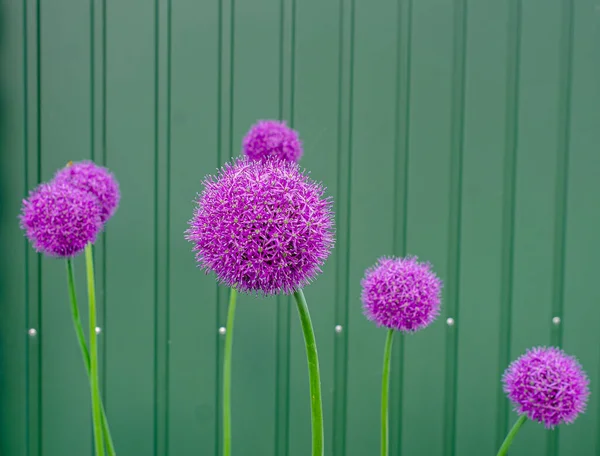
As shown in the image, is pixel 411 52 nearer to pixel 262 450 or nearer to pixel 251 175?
pixel 251 175

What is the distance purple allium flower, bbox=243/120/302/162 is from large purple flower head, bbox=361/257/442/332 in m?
0.33

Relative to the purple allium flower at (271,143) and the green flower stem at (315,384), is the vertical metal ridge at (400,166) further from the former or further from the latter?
the green flower stem at (315,384)

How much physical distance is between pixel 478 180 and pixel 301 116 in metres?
0.58

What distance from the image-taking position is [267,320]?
5.33 ft

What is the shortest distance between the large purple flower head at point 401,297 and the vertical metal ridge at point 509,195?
0.80 meters

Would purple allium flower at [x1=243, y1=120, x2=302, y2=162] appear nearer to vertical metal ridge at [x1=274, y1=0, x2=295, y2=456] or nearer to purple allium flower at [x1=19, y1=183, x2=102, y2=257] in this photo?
purple allium flower at [x1=19, y1=183, x2=102, y2=257]

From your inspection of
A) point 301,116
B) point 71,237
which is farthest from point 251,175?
point 301,116

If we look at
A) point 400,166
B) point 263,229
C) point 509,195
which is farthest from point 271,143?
point 509,195

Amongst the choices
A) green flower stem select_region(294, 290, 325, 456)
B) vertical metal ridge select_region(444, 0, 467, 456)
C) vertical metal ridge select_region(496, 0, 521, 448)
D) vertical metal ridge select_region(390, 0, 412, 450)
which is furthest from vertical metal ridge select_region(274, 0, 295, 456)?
green flower stem select_region(294, 290, 325, 456)

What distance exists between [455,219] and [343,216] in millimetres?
349

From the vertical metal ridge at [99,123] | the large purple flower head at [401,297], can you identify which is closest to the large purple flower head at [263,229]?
the large purple flower head at [401,297]

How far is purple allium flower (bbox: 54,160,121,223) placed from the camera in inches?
38.5

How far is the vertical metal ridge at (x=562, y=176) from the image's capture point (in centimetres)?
159

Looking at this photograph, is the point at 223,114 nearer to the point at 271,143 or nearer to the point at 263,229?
the point at 271,143
